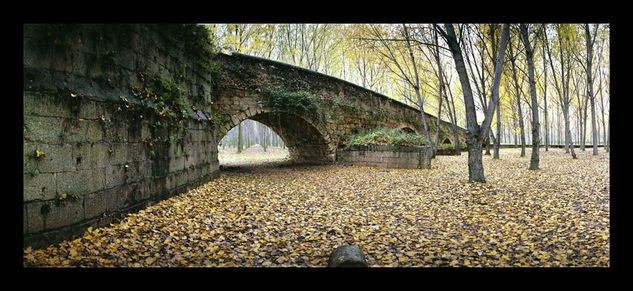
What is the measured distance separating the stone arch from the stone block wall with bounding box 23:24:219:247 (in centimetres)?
574

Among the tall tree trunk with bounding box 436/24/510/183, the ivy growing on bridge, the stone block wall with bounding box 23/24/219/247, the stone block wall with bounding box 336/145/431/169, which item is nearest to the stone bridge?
the stone block wall with bounding box 23/24/219/247

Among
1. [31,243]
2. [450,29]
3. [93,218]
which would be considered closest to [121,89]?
[93,218]

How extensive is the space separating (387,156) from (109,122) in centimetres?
950

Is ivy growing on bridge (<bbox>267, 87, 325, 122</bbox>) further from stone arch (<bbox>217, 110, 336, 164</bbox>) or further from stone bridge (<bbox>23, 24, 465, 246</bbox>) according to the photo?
stone bridge (<bbox>23, 24, 465, 246</bbox>)

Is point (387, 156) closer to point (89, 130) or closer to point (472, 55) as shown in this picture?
point (472, 55)

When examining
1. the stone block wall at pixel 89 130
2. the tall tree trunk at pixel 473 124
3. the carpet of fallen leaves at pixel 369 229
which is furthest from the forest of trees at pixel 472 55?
the stone block wall at pixel 89 130

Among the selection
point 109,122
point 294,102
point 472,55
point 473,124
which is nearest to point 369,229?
point 109,122

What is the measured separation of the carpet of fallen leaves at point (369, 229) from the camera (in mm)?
3090

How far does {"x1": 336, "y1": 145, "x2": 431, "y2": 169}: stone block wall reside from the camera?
34.7ft

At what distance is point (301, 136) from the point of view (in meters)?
13.8

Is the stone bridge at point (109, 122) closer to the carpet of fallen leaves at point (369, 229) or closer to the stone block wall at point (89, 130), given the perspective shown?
the stone block wall at point (89, 130)

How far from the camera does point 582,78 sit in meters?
16.6
